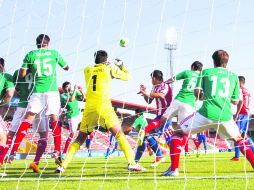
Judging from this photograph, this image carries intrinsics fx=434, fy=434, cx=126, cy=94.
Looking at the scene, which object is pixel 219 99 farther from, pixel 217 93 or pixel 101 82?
pixel 101 82

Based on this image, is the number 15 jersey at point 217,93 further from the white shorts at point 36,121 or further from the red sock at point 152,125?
the white shorts at point 36,121

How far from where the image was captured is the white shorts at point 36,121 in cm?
725

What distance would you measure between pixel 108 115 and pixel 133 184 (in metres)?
1.28

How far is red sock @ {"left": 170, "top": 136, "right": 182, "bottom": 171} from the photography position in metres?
6.26

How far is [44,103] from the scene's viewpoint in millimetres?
7035

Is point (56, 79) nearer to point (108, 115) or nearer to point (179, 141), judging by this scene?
point (108, 115)

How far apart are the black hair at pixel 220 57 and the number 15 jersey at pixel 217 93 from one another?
9cm

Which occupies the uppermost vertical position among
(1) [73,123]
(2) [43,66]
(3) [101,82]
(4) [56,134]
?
(2) [43,66]

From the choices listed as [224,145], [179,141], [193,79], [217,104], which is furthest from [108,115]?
[224,145]

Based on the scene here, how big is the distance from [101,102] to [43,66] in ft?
4.33

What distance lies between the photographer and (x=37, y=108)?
6980 millimetres

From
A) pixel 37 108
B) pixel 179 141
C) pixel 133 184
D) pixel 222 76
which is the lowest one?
pixel 133 184

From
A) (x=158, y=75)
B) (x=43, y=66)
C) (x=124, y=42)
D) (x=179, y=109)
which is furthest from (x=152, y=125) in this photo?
(x=43, y=66)

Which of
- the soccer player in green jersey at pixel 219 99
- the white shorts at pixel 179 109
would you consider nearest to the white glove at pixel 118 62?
the soccer player in green jersey at pixel 219 99
